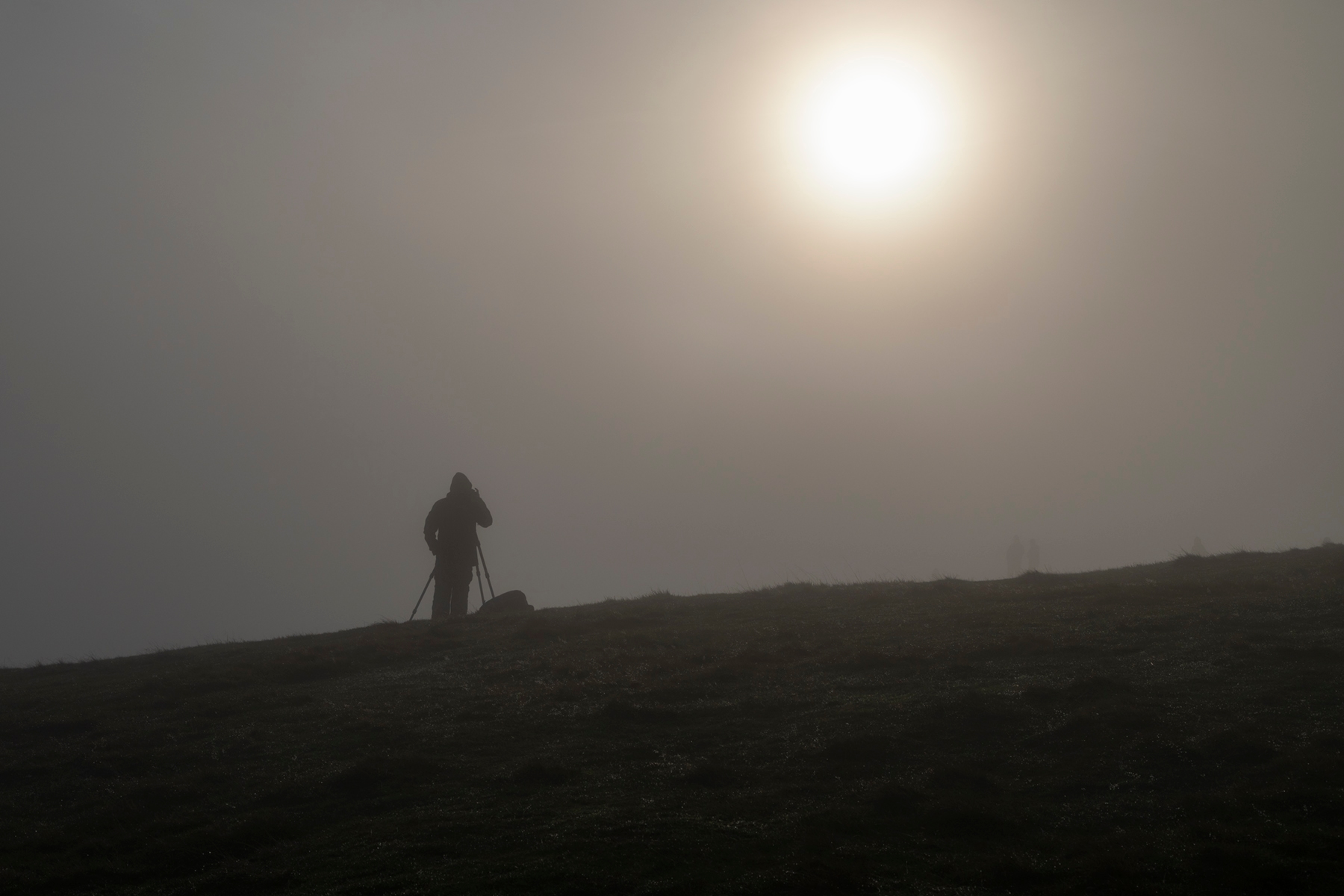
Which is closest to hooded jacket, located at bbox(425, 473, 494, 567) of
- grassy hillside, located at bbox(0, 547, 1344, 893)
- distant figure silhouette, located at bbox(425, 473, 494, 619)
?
distant figure silhouette, located at bbox(425, 473, 494, 619)

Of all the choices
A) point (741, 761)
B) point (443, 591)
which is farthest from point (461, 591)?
point (741, 761)

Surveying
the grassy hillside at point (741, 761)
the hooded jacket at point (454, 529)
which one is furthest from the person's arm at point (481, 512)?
the grassy hillside at point (741, 761)

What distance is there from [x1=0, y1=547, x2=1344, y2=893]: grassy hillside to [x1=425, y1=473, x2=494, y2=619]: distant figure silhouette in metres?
11.0

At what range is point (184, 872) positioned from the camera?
9.09 meters

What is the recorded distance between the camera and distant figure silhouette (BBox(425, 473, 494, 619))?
29188 millimetres

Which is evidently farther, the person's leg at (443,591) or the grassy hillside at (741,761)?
the person's leg at (443,591)

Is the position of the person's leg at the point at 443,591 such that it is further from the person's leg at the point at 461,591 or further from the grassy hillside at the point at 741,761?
the grassy hillside at the point at 741,761

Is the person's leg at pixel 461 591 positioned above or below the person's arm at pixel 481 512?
below

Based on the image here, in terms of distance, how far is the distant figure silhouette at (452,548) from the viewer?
29.2 metres

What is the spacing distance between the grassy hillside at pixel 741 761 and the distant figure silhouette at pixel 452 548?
1096cm

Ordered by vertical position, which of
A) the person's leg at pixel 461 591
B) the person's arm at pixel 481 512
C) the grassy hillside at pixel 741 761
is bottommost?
the grassy hillside at pixel 741 761

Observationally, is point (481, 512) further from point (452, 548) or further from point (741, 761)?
point (741, 761)

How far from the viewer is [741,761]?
11.0 m

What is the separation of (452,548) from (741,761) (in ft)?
64.7
